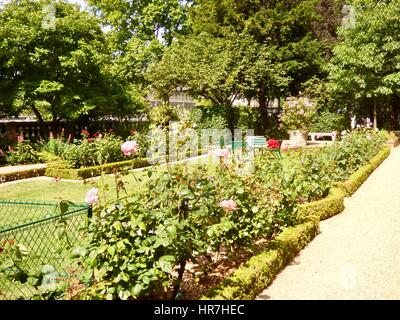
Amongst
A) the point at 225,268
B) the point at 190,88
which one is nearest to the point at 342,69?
the point at 190,88

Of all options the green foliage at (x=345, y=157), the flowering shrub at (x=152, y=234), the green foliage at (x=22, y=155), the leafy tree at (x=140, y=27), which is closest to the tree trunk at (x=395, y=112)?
the green foliage at (x=345, y=157)

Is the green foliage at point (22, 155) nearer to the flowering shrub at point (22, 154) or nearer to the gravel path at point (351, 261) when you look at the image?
the flowering shrub at point (22, 154)

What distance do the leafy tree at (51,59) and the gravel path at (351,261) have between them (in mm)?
14096

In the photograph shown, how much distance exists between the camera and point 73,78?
19578 millimetres

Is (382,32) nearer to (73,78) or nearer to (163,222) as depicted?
(73,78)

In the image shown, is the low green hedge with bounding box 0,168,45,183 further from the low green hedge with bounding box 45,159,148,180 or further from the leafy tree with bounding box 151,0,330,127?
the leafy tree with bounding box 151,0,330,127

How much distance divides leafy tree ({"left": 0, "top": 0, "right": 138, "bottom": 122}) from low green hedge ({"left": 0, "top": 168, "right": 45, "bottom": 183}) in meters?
4.27

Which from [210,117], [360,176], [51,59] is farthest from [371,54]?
[51,59]

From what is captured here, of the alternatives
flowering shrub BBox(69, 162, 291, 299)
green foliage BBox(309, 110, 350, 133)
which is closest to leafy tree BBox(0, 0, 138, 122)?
green foliage BBox(309, 110, 350, 133)

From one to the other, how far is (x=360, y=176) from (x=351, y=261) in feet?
20.6

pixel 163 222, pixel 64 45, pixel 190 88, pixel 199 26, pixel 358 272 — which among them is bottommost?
pixel 358 272

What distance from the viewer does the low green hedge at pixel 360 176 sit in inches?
427

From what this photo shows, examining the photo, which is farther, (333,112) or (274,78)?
(333,112)
